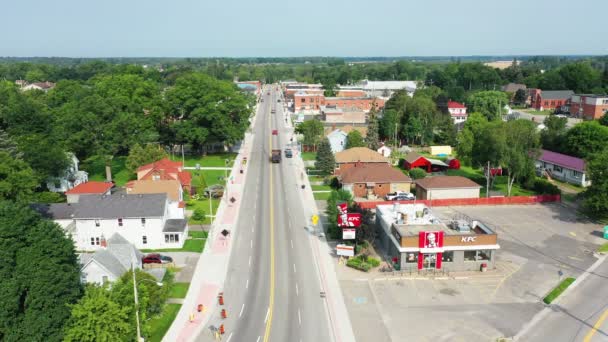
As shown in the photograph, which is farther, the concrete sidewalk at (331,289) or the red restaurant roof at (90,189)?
the red restaurant roof at (90,189)

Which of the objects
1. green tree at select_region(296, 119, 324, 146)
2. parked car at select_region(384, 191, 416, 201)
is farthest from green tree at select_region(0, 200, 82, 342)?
green tree at select_region(296, 119, 324, 146)

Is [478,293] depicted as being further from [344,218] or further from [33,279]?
[33,279]

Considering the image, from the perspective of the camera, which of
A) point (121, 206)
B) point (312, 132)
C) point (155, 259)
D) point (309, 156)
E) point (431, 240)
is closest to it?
point (431, 240)

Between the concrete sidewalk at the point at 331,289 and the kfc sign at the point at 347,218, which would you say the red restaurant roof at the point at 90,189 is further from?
the kfc sign at the point at 347,218

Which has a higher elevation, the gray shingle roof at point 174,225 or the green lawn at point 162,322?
the gray shingle roof at point 174,225

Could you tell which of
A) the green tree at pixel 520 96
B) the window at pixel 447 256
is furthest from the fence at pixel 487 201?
the green tree at pixel 520 96

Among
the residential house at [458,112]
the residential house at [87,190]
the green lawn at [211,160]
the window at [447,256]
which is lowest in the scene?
the window at [447,256]

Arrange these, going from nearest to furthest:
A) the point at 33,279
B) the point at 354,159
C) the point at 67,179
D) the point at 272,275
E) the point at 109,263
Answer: the point at 33,279 < the point at 109,263 < the point at 272,275 < the point at 67,179 < the point at 354,159

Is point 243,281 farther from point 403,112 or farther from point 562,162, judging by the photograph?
point 403,112

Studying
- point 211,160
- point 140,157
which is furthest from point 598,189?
point 211,160
